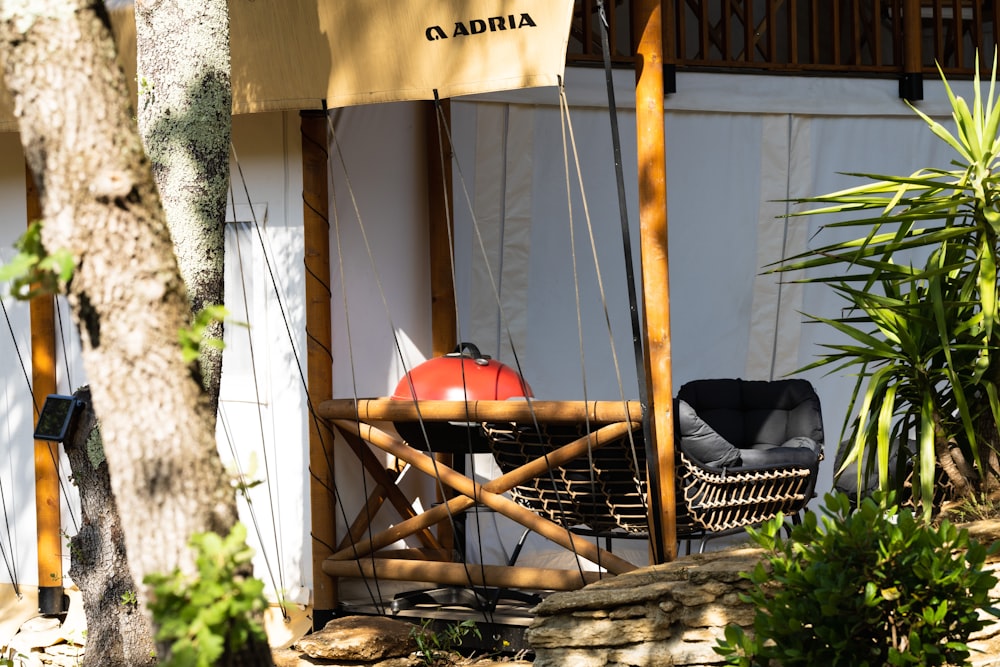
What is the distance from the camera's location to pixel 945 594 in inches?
107

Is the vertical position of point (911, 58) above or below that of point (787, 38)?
below

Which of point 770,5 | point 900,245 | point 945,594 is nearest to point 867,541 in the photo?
point 945,594

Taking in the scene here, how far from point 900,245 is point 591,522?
1639mm

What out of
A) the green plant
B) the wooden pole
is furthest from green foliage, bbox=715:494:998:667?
the wooden pole

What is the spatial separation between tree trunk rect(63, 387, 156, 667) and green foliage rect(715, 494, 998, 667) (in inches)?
65.8

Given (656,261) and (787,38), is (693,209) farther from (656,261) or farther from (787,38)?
(656,261)

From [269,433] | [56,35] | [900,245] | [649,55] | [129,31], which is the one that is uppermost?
[129,31]

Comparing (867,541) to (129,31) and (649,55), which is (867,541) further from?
(129,31)

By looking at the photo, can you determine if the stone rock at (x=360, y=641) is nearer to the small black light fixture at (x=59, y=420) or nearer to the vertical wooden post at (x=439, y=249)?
the vertical wooden post at (x=439, y=249)

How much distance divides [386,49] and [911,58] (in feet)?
10.9

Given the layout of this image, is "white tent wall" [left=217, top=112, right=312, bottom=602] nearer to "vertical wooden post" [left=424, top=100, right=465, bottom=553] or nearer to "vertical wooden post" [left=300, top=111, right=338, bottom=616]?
"vertical wooden post" [left=300, top=111, right=338, bottom=616]

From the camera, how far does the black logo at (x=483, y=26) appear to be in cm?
399

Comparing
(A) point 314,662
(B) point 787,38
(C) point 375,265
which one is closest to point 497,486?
(A) point 314,662

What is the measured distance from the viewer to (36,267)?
1.66 metres
